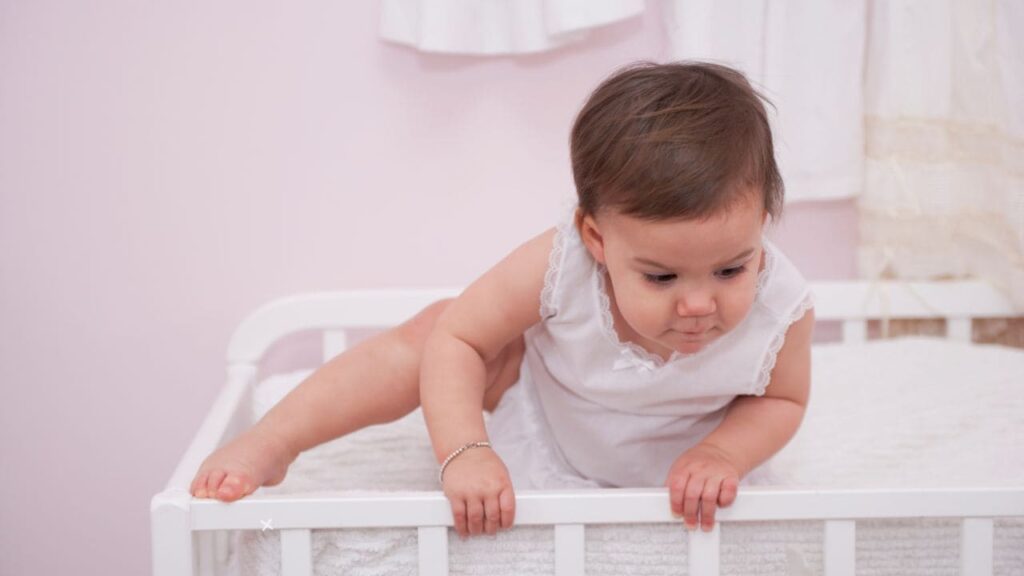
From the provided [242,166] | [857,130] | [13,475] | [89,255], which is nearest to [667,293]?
[857,130]

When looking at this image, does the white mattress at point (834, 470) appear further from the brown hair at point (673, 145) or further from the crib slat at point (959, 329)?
the brown hair at point (673, 145)

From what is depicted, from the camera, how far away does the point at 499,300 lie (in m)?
1.11

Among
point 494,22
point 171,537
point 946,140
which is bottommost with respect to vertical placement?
point 171,537

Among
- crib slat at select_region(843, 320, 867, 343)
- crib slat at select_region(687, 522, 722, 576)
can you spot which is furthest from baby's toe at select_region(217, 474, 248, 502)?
crib slat at select_region(843, 320, 867, 343)

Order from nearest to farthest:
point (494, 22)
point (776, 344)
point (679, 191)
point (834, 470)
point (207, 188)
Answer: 1. point (679, 191)
2. point (776, 344)
3. point (834, 470)
4. point (494, 22)
5. point (207, 188)

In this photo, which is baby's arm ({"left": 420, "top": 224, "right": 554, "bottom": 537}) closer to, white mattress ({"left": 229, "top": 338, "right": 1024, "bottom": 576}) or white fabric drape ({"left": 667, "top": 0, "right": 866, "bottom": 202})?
white mattress ({"left": 229, "top": 338, "right": 1024, "bottom": 576})

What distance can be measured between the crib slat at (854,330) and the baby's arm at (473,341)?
0.61 meters

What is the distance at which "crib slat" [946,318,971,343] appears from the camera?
1.56 meters

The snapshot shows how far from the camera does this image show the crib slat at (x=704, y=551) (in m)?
0.92

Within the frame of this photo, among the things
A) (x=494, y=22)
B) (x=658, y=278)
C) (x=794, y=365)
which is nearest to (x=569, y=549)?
(x=658, y=278)

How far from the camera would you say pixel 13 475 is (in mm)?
1636

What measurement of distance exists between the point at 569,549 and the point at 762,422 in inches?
11.4

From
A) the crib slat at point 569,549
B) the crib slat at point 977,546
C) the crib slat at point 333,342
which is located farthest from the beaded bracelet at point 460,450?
the crib slat at point 333,342

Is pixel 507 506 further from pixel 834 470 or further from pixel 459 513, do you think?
pixel 834 470
